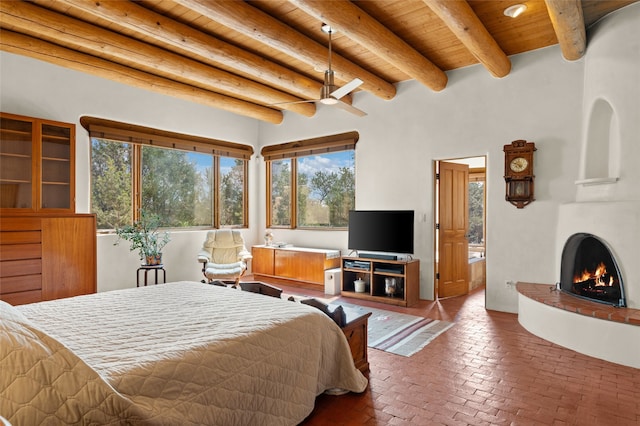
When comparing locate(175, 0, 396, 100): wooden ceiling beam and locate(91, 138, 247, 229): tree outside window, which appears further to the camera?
locate(91, 138, 247, 229): tree outside window

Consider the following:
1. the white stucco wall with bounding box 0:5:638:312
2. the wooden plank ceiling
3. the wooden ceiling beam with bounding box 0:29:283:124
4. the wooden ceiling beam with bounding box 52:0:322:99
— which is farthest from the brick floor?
the wooden ceiling beam with bounding box 0:29:283:124

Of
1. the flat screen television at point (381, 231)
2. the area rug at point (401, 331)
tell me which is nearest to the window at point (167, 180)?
the flat screen television at point (381, 231)

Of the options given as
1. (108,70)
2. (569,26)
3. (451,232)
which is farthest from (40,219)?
(569,26)

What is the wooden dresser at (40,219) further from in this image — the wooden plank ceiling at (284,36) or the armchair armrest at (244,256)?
the armchair armrest at (244,256)

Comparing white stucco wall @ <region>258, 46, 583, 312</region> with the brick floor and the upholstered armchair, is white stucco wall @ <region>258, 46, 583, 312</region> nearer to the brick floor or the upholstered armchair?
the brick floor

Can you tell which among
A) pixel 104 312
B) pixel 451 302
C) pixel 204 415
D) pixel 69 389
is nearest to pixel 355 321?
pixel 204 415

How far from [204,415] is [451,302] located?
4229 millimetres

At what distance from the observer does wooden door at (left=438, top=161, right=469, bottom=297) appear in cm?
535

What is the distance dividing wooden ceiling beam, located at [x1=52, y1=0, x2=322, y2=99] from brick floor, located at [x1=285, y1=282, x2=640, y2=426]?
335cm

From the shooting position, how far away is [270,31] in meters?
3.53

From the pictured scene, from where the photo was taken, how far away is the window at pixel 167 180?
17.1ft

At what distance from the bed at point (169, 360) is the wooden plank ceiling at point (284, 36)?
7.60ft

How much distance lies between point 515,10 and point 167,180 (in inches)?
199

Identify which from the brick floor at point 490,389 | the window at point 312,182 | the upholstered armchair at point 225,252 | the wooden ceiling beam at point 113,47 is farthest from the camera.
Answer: the window at point 312,182
